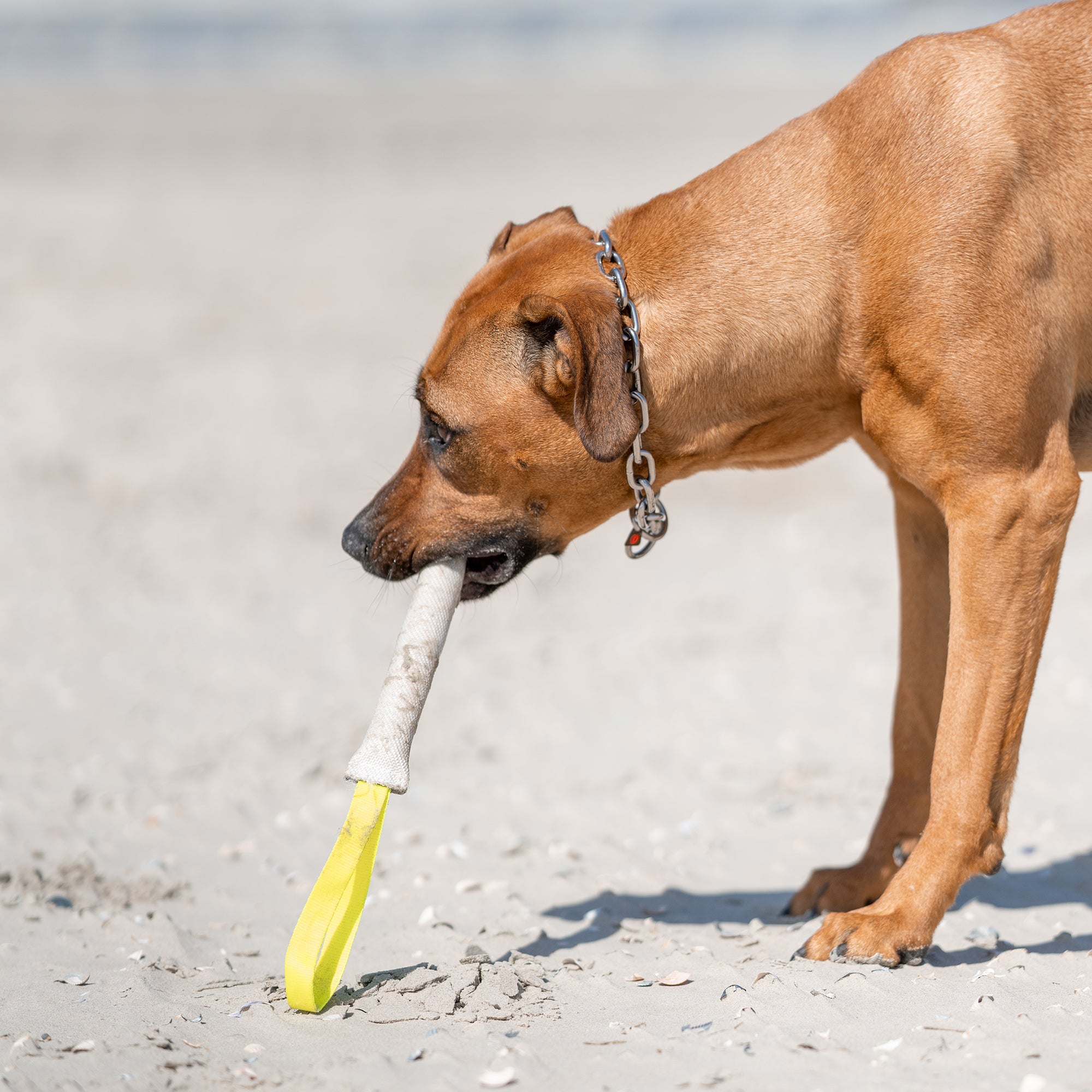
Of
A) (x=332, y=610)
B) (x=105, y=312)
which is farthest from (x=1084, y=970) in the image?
(x=105, y=312)

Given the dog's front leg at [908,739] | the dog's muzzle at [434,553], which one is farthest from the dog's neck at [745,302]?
the dog's front leg at [908,739]

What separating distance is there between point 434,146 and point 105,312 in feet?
31.2

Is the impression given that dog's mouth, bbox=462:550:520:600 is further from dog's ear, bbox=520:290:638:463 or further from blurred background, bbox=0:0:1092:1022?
blurred background, bbox=0:0:1092:1022

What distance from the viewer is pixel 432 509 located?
447 cm

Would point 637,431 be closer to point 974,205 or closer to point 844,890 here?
point 974,205

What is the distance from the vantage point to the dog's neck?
166 inches

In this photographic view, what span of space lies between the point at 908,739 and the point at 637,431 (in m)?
1.83

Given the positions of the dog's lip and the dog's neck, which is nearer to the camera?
the dog's neck

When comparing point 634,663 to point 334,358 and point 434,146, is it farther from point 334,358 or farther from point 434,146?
point 434,146

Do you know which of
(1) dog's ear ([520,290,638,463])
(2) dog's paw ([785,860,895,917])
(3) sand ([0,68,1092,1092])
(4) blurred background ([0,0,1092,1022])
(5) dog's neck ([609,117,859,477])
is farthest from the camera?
(4) blurred background ([0,0,1092,1022])

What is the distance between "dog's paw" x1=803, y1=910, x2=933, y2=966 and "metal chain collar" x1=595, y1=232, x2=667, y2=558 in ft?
4.52

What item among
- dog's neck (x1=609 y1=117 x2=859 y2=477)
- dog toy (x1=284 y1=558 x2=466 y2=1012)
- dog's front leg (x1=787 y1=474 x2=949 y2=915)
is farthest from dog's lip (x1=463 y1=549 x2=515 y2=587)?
dog's front leg (x1=787 y1=474 x2=949 y2=915)

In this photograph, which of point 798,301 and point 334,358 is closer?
point 798,301

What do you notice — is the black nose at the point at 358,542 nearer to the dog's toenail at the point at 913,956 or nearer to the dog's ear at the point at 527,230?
the dog's ear at the point at 527,230
